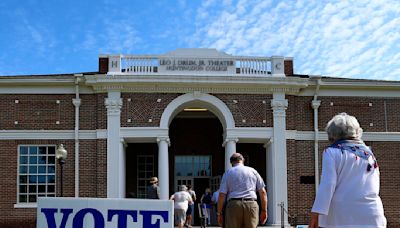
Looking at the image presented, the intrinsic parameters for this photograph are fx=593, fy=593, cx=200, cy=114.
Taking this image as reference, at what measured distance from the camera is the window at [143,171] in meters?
25.1

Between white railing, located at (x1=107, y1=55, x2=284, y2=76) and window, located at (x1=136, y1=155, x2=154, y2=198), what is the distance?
5.04 metres

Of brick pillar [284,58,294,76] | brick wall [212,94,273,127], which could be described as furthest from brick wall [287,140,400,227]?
brick pillar [284,58,294,76]

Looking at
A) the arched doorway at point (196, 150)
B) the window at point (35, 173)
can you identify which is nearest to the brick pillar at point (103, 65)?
the window at point (35, 173)

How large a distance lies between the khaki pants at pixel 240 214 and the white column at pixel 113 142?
13.1m

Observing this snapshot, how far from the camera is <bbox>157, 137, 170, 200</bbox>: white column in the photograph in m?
21.0

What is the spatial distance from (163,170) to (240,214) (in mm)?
12939

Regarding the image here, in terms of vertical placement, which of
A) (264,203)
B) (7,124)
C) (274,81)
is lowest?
(264,203)

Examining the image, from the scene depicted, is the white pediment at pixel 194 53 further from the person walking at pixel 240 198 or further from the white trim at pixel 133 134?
the person walking at pixel 240 198

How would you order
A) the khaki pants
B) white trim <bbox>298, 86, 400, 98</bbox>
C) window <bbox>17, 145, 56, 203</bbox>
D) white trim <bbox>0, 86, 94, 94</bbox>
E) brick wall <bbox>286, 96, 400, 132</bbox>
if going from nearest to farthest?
the khaki pants
window <bbox>17, 145, 56, 203</bbox>
white trim <bbox>0, 86, 94, 94</bbox>
brick wall <bbox>286, 96, 400, 132</bbox>
white trim <bbox>298, 86, 400, 98</bbox>

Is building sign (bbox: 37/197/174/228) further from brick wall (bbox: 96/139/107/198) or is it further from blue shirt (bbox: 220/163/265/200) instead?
brick wall (bbox: 96/139/107/198)

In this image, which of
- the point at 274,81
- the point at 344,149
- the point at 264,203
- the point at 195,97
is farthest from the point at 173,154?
the point at 344,149

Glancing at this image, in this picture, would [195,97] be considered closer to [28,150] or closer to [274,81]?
[274,81]

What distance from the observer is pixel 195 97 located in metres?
21.6

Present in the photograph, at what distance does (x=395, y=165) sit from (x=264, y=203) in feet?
50.3
